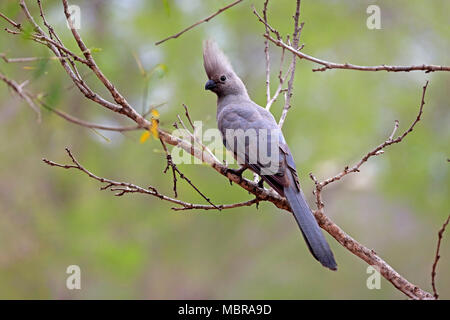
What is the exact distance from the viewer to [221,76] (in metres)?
4.65

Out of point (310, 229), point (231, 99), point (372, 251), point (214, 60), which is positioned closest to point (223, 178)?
point (231, 99)

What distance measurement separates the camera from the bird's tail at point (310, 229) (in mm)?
3041

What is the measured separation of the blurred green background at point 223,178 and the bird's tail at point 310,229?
14.4 feet

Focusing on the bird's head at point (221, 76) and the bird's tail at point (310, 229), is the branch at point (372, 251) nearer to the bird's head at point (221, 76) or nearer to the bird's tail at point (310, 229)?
the bird's tail at point (310, 229)

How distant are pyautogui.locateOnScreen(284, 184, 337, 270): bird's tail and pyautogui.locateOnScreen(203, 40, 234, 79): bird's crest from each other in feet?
4.79

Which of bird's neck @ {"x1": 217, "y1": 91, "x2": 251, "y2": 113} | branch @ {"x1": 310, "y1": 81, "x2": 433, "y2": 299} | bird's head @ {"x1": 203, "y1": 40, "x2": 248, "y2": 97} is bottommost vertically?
branch @ {"x1": 310, "y1": 81, "x2": 433, "y2": 299}

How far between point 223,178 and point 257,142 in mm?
4684

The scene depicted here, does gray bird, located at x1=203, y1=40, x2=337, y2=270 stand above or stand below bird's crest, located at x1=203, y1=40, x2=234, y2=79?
below

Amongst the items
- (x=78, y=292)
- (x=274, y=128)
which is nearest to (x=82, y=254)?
(x=78, y=292)

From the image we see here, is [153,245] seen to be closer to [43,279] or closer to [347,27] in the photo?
[43,279]

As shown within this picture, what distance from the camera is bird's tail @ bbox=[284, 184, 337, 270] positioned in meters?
3.04

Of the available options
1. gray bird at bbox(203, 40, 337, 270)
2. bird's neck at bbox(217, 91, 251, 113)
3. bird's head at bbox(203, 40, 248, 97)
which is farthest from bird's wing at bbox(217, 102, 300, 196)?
bird's head at bbox(203, 40, 248, 97)

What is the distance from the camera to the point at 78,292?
9477 mm

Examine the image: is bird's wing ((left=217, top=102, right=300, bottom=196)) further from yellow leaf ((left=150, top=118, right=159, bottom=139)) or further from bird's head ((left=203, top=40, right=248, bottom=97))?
yellow leaf ((left=150, top=118, right=159, bottom=139))
